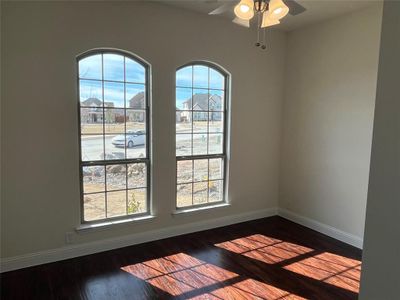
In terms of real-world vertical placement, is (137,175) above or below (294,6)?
below

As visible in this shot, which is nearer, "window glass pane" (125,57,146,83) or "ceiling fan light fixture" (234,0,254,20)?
"ceiling fan light fixture" (234,0,254,20)

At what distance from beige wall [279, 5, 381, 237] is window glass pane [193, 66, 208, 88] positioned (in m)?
1.43

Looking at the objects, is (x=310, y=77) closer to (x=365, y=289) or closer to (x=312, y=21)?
(x=312, y=21)

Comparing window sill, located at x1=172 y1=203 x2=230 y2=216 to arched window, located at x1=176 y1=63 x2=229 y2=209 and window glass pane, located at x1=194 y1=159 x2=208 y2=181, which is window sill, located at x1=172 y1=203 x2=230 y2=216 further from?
window glass pane, located at x1=194 y1=159 x2=208 y2=181

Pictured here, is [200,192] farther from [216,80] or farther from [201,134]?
[216,80]

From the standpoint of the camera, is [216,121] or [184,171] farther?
[216,121]

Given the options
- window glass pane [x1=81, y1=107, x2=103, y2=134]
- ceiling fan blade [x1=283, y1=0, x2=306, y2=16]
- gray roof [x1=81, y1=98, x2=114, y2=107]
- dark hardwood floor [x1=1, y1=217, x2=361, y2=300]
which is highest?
ceiling fan blade [x1=283, y1=0, x2=306, y2=16]

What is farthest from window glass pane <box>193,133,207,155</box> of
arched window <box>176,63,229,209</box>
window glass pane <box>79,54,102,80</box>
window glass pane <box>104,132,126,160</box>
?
window glass pane <box>79,54,102,80</box>

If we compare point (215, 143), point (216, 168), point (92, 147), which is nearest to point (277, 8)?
point (215, 143)

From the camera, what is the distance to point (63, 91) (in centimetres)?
295

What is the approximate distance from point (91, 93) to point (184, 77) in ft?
3.96

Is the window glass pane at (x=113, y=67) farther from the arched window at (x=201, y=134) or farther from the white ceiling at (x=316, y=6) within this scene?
the white ceiling at (x=316, y=6)

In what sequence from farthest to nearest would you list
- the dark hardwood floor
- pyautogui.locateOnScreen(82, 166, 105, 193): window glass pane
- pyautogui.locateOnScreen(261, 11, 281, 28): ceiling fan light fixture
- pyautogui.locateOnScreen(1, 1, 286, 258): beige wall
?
1. pyautogui.locateOnScreen(82, 166, 105, 193): window glass pane
2. pyautogui.locateOnScreen(1, 1, 286, 258): beige wall
3. the dark hardwood floor
4. pyautogui.locateOnScreen(261, 11, 281, 28): ceiling fan light fixture

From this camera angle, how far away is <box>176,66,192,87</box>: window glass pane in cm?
365
